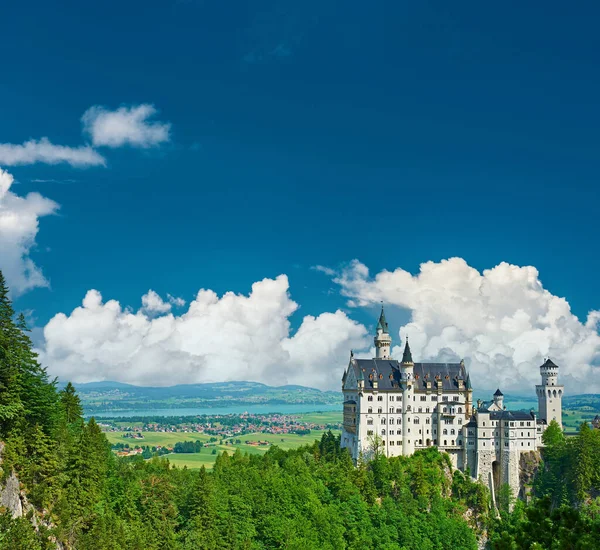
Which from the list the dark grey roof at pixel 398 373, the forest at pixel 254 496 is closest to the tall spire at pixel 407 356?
the dark grey roof at pixel 398 373

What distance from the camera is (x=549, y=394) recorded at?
132 metres

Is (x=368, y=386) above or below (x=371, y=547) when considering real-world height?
above

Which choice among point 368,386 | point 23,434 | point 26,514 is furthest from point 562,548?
point 368,386

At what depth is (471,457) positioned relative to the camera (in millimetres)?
123312

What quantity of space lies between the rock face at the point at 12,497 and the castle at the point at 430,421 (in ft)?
235

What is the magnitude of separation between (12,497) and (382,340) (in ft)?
291

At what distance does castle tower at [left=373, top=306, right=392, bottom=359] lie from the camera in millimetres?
133125

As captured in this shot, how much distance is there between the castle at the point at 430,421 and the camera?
395 feet

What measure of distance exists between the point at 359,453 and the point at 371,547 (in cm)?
2168

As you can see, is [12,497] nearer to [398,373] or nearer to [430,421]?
[398,373]

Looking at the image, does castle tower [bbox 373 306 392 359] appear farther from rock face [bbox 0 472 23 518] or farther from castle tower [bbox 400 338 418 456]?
rock face [bbox 0 472 23 518]

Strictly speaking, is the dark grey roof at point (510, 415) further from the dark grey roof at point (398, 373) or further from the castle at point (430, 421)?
the dark grey roof at point (398, 373)

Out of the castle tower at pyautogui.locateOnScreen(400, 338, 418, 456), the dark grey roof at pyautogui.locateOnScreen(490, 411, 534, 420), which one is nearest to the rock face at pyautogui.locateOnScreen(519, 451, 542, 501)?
the dark grey roof at pyautogui.locateOnScreen(490, 411, 534, 420)

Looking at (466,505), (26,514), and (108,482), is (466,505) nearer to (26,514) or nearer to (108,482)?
(108,482)
